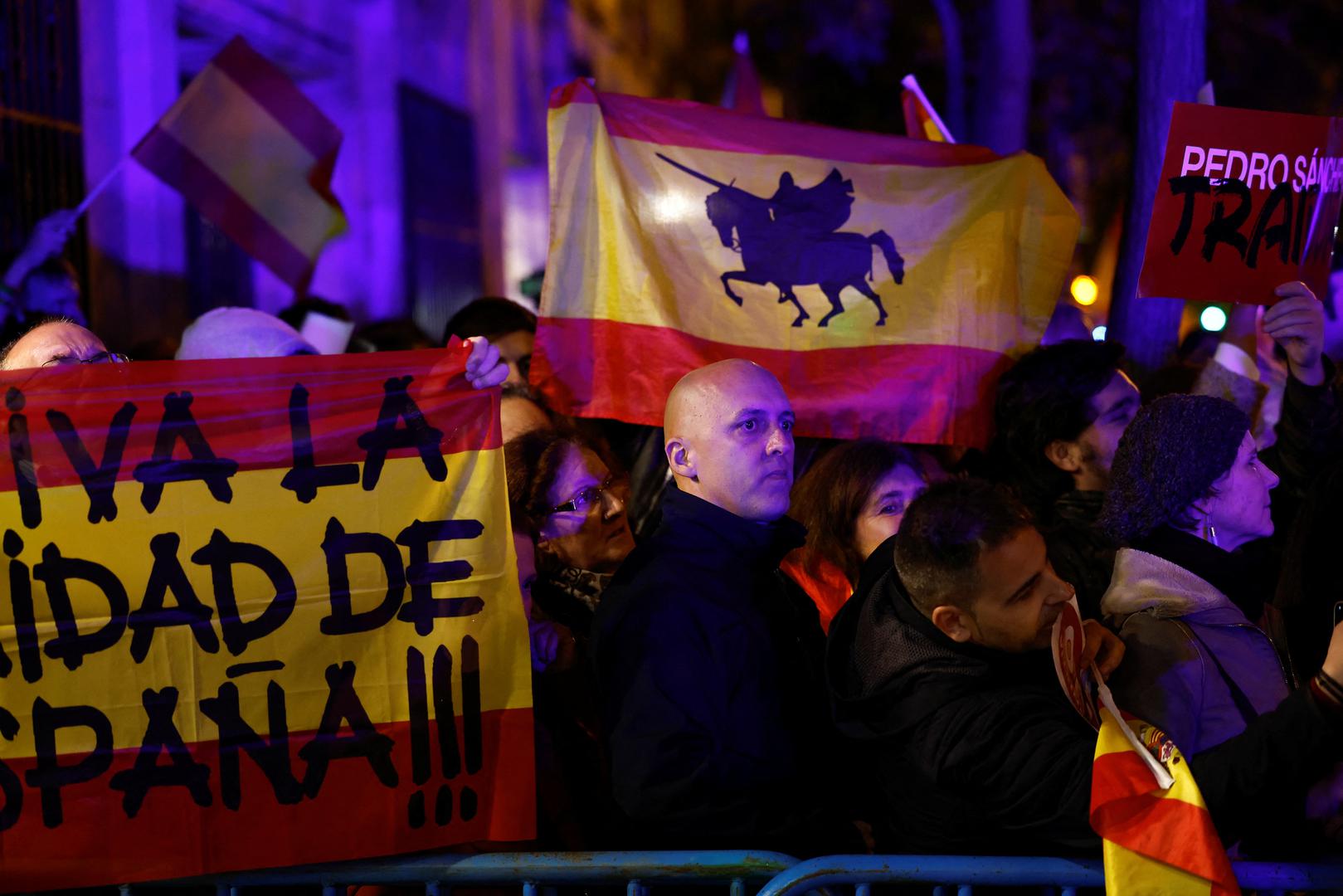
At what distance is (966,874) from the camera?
2826 mm

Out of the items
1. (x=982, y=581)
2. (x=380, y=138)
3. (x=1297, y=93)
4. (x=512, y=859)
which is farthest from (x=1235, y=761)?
(x=1297, y=93)

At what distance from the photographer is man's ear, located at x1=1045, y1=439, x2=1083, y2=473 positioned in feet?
15.1

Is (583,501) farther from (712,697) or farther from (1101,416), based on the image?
(1101,416)

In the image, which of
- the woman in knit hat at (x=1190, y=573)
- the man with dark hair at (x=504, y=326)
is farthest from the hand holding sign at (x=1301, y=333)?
the man with dark hair at (x=504, y=326)

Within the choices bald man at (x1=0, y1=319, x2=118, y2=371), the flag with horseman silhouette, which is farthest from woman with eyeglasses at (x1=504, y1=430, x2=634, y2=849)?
bald man at (x1=0, y1=319, x2=118, y2=371)

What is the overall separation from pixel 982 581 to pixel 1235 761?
0.60 m

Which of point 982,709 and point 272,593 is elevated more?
point 272,593

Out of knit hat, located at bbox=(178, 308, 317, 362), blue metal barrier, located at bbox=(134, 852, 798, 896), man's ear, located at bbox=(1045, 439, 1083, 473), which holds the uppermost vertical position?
knit hat, located at bbox=(178, 308, 317, 362)

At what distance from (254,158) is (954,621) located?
4.72 m

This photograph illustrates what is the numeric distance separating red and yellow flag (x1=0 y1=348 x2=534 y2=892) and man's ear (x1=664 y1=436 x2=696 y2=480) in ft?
1.55

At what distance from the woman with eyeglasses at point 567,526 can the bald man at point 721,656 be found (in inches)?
20.3

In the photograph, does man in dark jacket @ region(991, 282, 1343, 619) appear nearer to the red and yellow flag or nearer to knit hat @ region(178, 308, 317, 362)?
the red and yellow flag

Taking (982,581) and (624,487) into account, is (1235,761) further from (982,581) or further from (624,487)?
(624,487)

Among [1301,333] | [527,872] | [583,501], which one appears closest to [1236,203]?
[1301,333]
